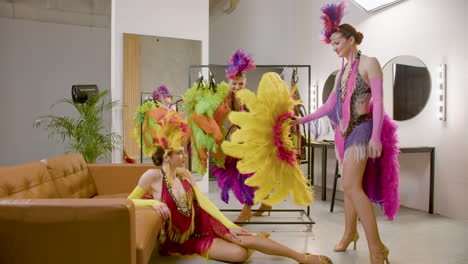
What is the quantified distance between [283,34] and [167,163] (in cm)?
478

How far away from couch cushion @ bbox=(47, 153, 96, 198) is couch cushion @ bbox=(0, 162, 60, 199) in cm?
9

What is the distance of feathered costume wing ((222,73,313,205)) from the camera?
2.03m

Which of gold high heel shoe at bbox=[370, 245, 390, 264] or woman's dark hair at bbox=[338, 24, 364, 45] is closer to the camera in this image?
gold high heel shoe at bbox=[370, 245, 390, 264]

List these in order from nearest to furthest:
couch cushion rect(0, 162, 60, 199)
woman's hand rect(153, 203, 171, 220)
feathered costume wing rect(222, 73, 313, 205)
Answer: couch cushion rect(0, 162, 60, 199), feathered costume wing rect(222, 73, 313, 205), woman's hand rect(153, 203, 171, 220)

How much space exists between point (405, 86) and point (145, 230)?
3672 millimetres

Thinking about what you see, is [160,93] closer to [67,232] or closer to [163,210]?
[163,210]

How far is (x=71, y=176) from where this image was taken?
2764mm

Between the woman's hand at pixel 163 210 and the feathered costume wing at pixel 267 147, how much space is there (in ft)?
1.78

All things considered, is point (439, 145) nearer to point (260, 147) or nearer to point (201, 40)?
point (260, 147)

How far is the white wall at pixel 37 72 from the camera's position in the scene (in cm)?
607

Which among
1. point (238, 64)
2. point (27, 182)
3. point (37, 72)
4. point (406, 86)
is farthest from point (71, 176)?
point (37, 72)

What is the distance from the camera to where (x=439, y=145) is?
3.82 meters

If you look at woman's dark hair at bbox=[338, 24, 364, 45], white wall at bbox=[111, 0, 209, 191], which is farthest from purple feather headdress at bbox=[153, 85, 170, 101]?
woman's dark hair at bbox=[338, 24, 364, 45]

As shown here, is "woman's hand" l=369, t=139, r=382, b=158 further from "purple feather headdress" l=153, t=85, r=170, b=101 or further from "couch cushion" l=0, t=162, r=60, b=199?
"purple feather headdress" l=153, t=85, r=170, b=101
